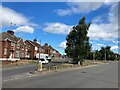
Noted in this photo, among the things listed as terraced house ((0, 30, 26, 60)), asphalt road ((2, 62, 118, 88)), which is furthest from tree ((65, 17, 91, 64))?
asphalt road ((2, 62, 118, 88))

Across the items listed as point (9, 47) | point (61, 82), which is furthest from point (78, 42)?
point (61, 82)

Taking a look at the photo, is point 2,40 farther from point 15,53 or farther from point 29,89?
point 29,89

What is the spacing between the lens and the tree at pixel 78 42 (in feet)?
185

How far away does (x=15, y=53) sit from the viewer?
6775cm

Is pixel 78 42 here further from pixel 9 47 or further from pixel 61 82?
pixel 61 82

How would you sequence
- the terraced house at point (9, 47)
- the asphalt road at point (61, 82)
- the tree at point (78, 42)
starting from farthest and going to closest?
1. the terraced house at point (9, 47)
2. the tree at point (78, 42)
3. the asphalt road at point (61, 82)

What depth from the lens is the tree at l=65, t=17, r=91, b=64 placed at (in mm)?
56469

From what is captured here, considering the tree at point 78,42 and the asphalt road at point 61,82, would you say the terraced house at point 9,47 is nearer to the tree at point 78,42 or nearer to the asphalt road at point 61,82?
the tree at point 78,42

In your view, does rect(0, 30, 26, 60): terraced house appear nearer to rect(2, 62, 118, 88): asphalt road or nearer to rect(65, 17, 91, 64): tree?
rect(65, 17, 91, 64): tree

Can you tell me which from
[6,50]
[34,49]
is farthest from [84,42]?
[34,49]

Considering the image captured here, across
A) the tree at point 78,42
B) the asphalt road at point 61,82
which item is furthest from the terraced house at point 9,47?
the asphalt road at point 61,82

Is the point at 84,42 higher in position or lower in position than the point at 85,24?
lower

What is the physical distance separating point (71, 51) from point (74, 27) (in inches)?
269

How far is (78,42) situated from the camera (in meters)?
58.2
